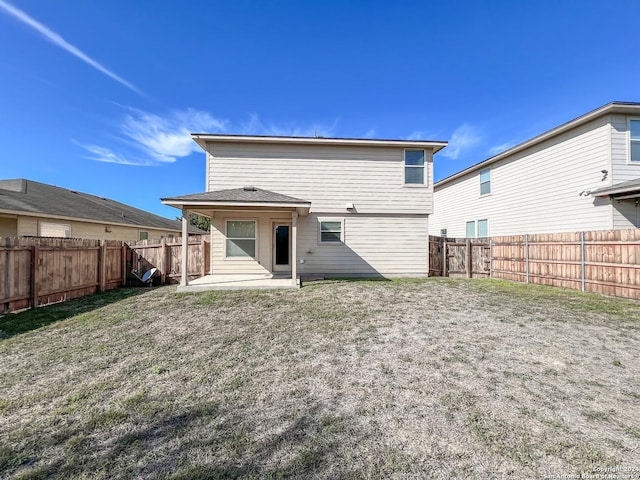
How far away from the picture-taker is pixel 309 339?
14.4ft

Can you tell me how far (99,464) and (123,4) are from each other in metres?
11.3

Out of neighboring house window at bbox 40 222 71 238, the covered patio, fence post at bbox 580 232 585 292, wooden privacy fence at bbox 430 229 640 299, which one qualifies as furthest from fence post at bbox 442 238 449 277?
neighboring house window at bbox 40 222 71 238

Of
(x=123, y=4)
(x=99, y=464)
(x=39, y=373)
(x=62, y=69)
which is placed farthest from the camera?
(x=62, y=69)

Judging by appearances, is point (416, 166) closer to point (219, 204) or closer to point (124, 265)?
point (219, 204)

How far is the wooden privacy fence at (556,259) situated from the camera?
712 centimetres

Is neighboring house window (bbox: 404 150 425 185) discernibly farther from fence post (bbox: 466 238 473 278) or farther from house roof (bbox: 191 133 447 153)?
fence post (bbox: 466 238 473 278)

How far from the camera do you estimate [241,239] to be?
34.4 feet

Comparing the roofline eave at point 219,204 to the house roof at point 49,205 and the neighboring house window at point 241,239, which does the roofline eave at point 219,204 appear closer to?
the neighboring house window at point 241,239

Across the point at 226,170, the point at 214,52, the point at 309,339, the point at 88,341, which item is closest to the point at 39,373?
the point at 88,341

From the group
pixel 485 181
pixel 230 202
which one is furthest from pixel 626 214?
pixel 230 202

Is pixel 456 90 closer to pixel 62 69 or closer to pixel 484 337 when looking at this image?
pixel 484 337

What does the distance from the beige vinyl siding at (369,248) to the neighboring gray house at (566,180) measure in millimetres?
5110

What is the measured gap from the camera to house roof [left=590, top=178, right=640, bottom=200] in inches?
314

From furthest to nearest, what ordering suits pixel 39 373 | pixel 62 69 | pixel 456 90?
pixel 456 90
pixel 62 69
pixel 39 373
